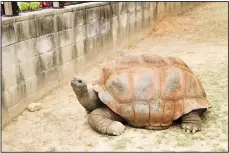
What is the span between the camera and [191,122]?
4359mm

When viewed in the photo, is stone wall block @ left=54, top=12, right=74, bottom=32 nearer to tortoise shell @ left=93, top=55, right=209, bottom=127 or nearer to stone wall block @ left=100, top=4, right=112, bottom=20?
stone wall block @ left=100, top=4, right=112, bottom=20

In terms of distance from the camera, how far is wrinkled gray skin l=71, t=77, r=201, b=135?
431 cm

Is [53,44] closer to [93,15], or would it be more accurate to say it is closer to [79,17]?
[79,17]

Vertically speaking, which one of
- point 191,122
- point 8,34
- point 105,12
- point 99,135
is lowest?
point 99,135

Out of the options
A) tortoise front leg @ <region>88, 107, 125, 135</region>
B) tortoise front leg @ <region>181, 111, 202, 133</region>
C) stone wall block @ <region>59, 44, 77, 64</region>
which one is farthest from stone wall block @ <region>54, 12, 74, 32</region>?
tortoise front leg @ <region>181, 111, 202, 133</region>

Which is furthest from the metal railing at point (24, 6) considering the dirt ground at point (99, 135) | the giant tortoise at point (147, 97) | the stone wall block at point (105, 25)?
the giant tortoise at point (147, 97)

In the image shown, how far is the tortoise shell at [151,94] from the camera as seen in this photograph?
431cm

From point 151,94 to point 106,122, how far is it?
615mm

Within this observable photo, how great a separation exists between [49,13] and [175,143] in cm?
295

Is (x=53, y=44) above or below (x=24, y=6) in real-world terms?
below

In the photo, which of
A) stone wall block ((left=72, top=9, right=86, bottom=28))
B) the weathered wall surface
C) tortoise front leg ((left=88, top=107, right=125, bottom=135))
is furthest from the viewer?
stone wall block ((left=72, top=9, right=86, bottom=28))

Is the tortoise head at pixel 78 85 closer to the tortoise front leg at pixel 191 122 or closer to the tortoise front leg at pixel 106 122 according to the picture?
the tortoise front leg at pixel 106 122

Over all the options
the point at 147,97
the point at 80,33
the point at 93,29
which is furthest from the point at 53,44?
the point at 147,97

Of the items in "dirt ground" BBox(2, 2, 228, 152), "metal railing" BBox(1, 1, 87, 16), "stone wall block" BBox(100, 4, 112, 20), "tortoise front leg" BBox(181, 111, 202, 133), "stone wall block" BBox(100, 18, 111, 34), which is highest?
"metal railing" BBox(1, 1, 87, 16)
